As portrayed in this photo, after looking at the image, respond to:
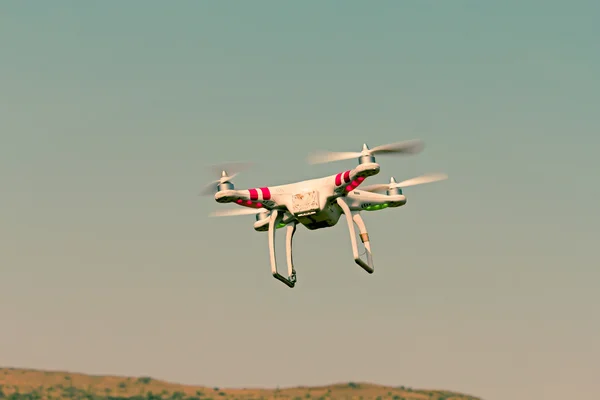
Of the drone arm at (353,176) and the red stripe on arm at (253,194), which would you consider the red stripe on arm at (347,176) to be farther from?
the red stripe on arm at (253,194)

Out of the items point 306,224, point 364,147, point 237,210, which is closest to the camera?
point 364,147

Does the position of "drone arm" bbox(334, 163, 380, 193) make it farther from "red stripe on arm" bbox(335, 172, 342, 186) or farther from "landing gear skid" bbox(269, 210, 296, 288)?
"landing gear skid" bbox(269, 210, 296, 288)

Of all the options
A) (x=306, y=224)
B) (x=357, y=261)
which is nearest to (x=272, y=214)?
(x=306, y=224)

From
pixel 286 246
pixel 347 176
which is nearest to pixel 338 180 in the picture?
pixel 347 176

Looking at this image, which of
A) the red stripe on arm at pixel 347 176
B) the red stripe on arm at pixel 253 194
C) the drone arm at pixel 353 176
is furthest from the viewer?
the red stripe on arm at pixel 253 194

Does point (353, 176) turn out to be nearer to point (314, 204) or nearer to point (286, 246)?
point (314, 204)

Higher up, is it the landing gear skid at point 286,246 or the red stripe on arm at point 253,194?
the red stripe on arm at point 253,194

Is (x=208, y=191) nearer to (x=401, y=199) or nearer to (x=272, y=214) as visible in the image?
(x=272, y=214)
